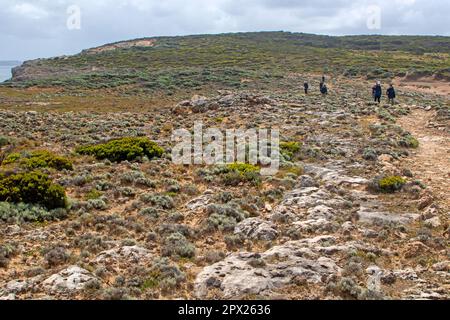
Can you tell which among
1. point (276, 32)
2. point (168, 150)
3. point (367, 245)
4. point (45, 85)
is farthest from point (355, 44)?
point (367, 245)

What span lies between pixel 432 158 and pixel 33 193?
16.3 metres

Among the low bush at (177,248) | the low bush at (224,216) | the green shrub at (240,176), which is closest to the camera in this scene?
the low bush at (177,248)

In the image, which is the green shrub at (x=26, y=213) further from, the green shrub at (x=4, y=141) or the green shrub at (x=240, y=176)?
the green shrub at (x=4, y=141)

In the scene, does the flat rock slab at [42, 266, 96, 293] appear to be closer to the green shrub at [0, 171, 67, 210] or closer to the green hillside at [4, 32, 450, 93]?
the green shrub at [0, 171, 67, 210]

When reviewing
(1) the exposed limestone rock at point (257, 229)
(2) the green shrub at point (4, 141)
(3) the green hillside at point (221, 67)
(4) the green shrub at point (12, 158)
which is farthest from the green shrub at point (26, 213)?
(3) the green hillside at point (221, 67)

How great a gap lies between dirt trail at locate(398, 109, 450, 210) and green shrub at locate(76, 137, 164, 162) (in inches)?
443

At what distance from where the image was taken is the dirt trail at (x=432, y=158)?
15395mm

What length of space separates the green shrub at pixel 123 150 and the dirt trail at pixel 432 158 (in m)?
11.3

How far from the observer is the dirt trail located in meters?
15.4

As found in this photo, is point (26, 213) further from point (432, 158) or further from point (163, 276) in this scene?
point (432, 158)

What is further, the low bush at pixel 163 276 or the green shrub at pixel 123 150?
the green shrub at pixel 123 150

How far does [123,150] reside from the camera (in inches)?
774

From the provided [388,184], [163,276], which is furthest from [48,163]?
[388,184]

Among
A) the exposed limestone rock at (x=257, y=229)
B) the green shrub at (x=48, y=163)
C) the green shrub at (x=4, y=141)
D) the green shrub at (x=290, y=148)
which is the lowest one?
the exposed limestone rock at (x=257, y=229)
